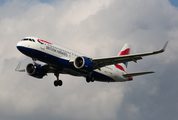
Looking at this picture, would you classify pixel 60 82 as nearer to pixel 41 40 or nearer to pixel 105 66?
pixel 105 66

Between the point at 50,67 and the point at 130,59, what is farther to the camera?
the point at 50,67

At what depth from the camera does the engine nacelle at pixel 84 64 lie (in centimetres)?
4425

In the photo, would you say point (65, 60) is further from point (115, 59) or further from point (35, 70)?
point (115, 59)

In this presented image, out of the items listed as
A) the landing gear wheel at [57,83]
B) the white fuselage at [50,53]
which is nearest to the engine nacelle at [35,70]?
the landing gear wheel at [57,83]

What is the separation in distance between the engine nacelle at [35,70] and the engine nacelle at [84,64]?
25.9ft

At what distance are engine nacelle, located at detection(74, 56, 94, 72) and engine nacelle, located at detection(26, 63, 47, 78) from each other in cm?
789

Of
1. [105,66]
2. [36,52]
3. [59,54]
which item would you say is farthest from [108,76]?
[36,52]

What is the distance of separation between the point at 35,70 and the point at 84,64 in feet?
30.2

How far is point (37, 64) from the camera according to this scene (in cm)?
4950

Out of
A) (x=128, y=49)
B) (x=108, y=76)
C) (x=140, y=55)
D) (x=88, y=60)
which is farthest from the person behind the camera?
(x=128, y=49)

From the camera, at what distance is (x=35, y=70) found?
48781mm

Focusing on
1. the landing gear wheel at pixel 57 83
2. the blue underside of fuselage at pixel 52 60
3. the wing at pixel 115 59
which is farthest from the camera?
the landing gear wheel at pixel 57 83

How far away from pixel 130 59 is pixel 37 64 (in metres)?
15.3

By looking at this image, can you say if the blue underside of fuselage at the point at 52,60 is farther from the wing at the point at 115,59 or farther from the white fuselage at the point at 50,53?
the wing at the point at 115,59
